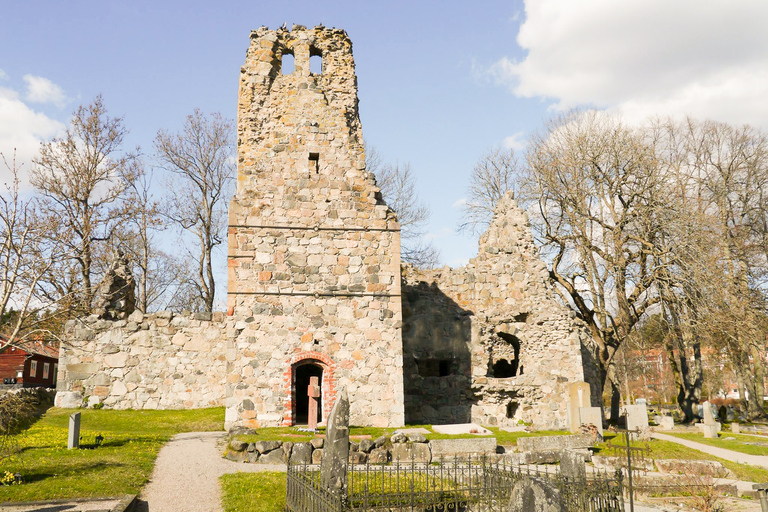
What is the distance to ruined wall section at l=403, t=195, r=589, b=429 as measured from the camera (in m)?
19.5

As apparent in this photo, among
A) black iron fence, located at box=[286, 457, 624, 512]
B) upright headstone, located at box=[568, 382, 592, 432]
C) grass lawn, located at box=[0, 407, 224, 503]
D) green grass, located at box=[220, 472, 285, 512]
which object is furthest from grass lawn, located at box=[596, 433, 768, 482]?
grass lawn, located at box=[0, 407, 224, 503]

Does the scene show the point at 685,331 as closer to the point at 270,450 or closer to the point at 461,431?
the point at 461,431

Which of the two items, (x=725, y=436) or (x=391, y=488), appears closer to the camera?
(x=391, y=488)

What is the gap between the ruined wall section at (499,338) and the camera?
1948 centimetres

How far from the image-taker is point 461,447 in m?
13.1

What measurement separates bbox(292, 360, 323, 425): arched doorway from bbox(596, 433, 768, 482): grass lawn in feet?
24.3

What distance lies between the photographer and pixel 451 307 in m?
21.2

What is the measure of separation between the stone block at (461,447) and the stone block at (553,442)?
0.87 metres

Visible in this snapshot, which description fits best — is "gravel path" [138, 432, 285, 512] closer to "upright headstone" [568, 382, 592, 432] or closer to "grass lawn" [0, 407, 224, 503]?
"grass lawn" [0, 407, 224, 503]

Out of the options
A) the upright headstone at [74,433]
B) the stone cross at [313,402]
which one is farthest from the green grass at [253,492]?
the stone cross at [313,402]

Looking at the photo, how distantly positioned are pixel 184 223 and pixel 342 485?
78.1 feet

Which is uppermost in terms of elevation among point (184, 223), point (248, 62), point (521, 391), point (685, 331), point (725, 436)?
point (248, 62)

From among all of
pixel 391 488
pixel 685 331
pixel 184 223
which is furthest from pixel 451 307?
pixel 184 223

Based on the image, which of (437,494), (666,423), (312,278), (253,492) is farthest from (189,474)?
(666,423)
